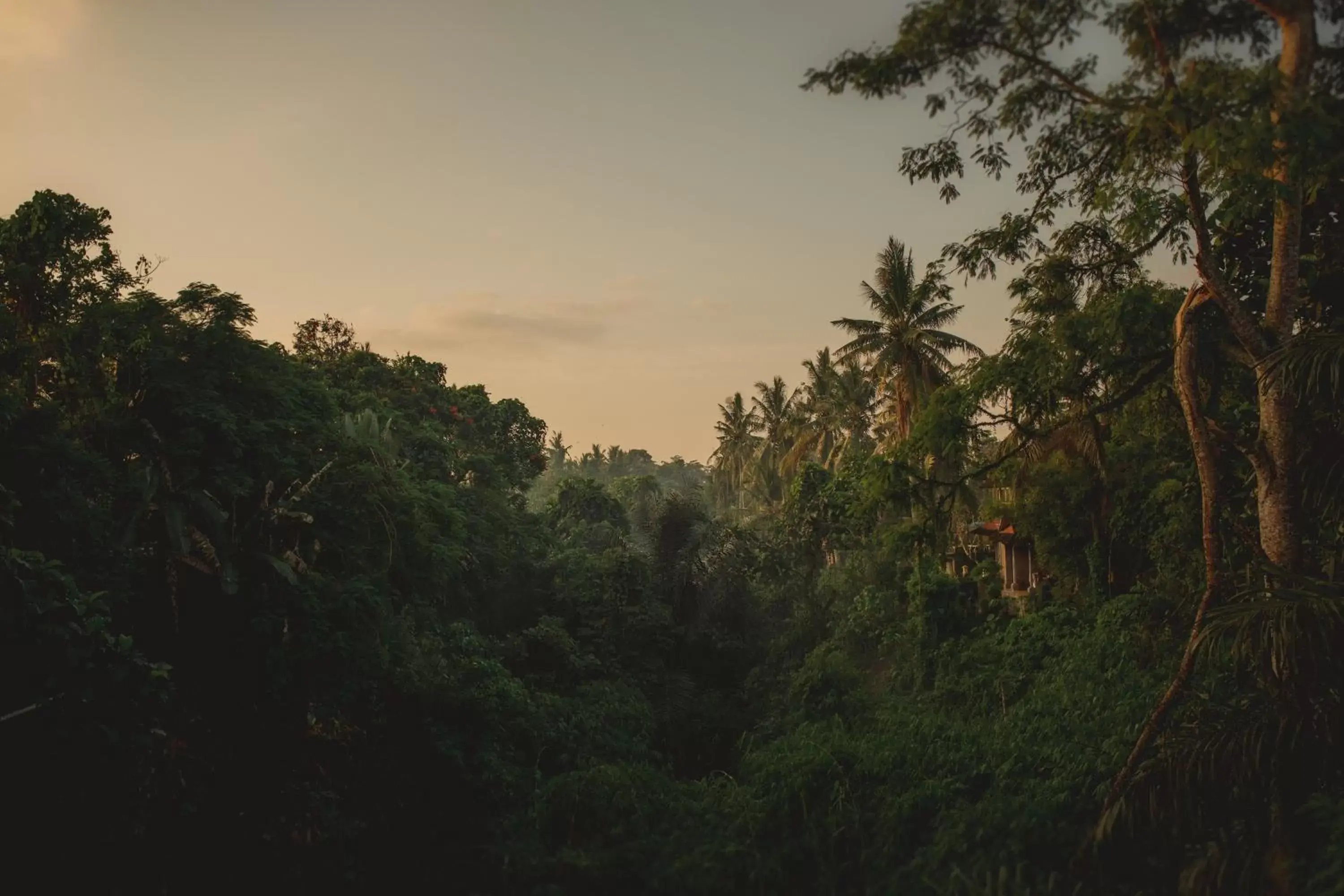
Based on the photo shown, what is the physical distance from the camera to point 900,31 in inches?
304

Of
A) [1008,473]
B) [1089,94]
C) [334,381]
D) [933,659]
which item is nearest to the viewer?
[1089,94]

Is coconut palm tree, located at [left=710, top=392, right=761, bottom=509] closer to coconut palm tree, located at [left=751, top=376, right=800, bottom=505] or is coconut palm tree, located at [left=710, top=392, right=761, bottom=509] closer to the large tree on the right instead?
coconut palm tree, located at [left=751, top=376, right=800, bottom=505]

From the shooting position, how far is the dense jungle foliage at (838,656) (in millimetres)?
6762

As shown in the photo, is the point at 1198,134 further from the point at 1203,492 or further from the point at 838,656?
the point at 838,656

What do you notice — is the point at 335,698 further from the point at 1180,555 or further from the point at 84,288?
the point at 1180,555

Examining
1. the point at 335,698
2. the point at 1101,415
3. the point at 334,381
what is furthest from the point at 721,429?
the point at 335,698

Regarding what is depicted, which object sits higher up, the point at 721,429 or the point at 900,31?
the point at 721,429

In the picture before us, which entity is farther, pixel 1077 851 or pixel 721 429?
pixel 721 429

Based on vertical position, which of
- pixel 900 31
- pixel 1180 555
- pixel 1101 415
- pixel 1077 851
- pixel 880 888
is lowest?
pixel 880 888

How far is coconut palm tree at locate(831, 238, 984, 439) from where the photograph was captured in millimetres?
28938

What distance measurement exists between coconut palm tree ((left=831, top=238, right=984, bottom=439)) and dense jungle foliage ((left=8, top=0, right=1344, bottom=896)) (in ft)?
28.4

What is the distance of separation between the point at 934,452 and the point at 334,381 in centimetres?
1989

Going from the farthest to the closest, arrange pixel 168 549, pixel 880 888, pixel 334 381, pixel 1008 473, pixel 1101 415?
pixel 334 381 → pixel 1101 415 → pixel 168 549 → pixel 1008 473 → pixel 880 888

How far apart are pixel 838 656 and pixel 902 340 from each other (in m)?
12.0
